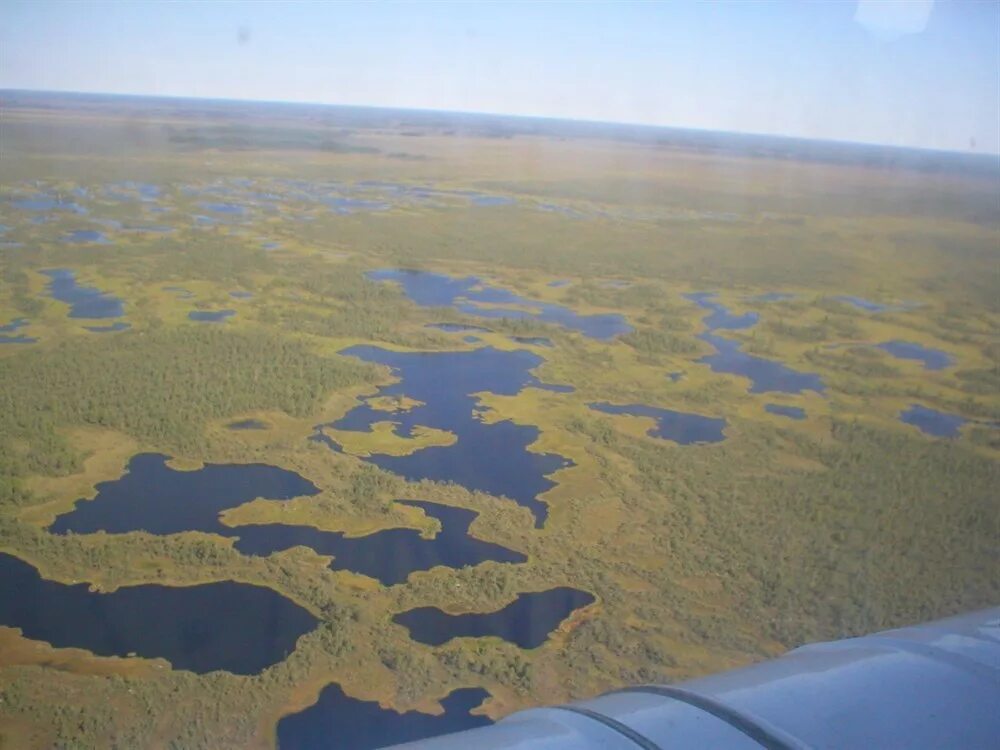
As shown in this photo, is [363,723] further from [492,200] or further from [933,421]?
[492,200]

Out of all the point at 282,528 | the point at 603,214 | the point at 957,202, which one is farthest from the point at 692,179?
the point at 282,528

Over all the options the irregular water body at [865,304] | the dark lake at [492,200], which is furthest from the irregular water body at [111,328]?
the dark lake at [492,200]

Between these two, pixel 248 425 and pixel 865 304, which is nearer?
pixel 248 425

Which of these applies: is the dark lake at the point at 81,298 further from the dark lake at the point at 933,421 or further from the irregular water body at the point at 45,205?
the dark lake at the point at 933,421

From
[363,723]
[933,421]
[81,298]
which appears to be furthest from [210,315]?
[933,421]

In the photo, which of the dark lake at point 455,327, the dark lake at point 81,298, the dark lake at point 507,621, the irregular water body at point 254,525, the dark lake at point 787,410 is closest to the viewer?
the dark lake at point 507,621

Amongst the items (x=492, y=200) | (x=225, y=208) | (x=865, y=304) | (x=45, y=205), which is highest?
(x=492, y=200)
